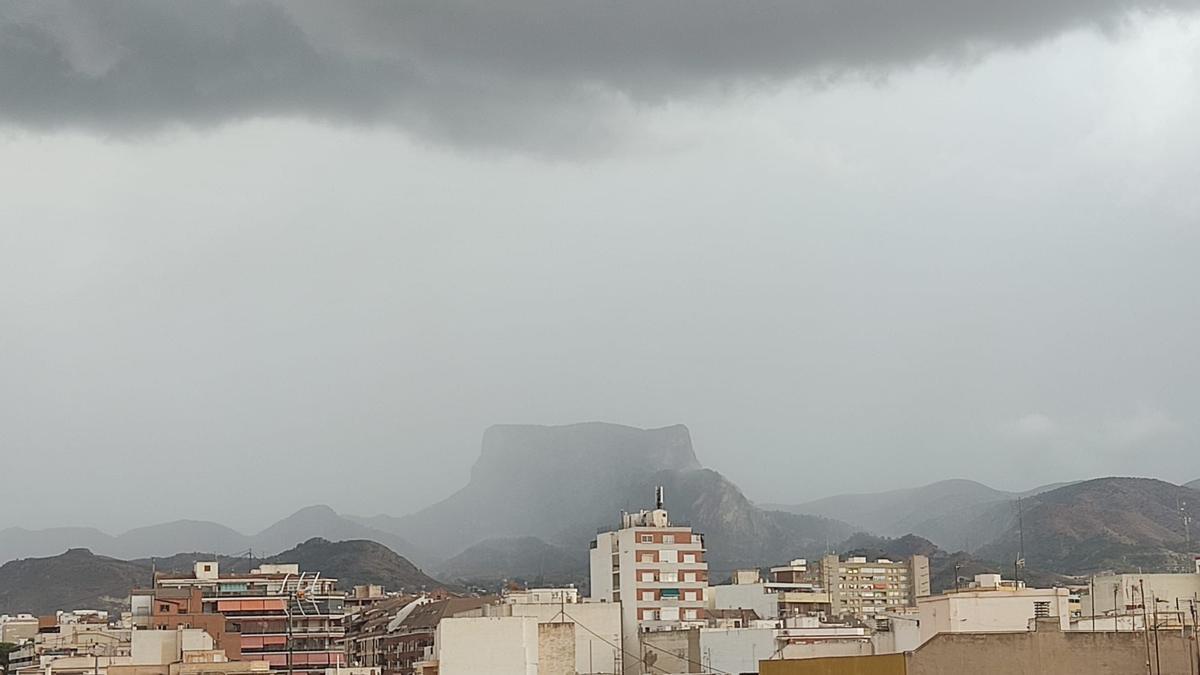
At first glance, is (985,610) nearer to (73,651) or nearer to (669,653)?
(669,653)

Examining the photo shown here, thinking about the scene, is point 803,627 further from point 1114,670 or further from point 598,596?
point 1114,670

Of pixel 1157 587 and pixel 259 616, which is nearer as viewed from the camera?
pixel 1157 587

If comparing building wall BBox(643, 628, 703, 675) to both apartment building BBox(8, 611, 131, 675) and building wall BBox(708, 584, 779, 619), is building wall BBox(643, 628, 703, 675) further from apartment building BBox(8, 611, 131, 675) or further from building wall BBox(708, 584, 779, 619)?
apartment building BBox(8, 611, 131, 675)

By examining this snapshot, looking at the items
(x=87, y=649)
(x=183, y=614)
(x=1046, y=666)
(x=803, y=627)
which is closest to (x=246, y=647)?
(x=183, y=614)

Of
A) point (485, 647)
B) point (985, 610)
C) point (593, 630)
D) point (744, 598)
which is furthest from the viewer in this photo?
point (744, 598)

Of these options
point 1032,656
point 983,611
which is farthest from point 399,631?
point 1032,656

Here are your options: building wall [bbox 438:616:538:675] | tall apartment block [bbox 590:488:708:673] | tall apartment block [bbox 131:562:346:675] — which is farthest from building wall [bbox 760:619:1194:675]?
tall apartment block [bbox 131:562:346:675]

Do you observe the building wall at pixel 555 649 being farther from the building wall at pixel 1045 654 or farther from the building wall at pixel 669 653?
the building wall at pixel 1045 654

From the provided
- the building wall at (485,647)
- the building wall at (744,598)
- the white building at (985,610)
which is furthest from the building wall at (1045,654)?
the building wall at (744,598)

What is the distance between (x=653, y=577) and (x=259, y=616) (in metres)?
30.0

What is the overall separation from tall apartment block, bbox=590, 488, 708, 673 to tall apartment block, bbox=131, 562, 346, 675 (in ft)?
68.0

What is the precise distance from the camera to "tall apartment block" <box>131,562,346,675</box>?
120 m

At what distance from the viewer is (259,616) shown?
124375mm

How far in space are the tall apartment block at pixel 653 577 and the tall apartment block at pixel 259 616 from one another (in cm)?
2073
